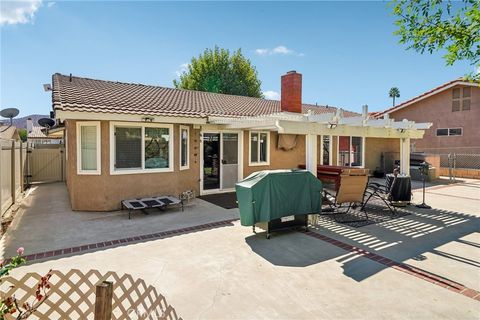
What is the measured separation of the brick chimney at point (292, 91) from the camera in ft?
50.0

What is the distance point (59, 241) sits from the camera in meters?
6.18

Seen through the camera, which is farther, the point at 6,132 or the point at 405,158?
the point at 6,132

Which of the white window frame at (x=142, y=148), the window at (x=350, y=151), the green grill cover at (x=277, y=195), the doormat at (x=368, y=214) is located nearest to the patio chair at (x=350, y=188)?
the doormat at (x=368, y=214)

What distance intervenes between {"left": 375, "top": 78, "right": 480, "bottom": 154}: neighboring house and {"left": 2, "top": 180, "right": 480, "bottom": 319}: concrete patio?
1490 cm

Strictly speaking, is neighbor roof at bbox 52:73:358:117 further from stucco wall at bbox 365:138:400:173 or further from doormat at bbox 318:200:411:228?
stucco wall at bbox 365:138:400:173

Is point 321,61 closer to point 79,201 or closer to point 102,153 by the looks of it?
point 102,153

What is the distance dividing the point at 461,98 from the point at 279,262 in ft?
73.7

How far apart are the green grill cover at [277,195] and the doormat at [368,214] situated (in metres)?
1.30

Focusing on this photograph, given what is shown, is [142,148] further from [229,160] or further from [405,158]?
[405,158]

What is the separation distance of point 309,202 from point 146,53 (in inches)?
522

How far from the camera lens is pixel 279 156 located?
13734 millimetres

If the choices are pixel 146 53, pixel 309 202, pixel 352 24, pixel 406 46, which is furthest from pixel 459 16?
pixel 146 53

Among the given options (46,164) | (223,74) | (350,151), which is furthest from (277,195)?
(223,74)

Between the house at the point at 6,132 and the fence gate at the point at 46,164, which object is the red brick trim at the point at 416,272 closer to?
the house at the point at 6,132
